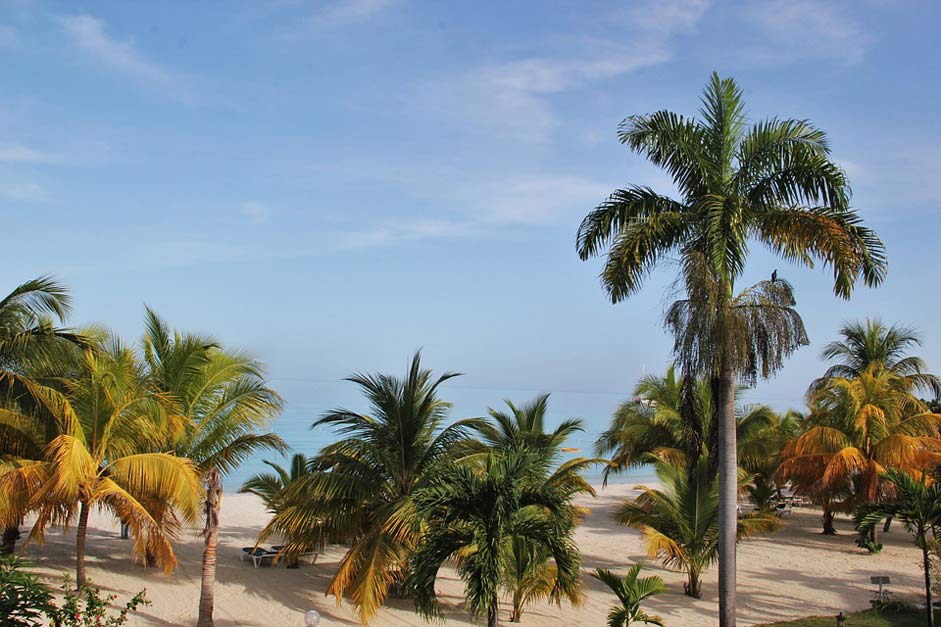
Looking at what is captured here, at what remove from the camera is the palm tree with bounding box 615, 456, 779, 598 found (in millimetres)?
14562

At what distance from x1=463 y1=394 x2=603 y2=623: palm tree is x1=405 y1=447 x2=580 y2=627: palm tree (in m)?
0.36

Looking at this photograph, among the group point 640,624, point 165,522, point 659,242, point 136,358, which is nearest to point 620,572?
point 640,624

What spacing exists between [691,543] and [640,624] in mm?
2603

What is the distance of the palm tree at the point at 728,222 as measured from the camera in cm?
1123

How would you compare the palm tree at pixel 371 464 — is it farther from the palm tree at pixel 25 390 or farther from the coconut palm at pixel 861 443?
the coconut palm at pixel 861 443

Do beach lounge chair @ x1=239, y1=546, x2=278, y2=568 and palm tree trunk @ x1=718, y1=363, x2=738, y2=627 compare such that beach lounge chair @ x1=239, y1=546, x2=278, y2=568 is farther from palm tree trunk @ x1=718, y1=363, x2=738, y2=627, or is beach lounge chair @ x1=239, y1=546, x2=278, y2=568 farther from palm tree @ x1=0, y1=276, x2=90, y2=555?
palm tree trunk @ x1=718, y1=363, x2=738, y2=627

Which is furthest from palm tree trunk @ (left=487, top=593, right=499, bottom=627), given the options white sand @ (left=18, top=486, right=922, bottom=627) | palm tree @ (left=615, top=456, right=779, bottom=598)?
palm tree @ (left=615, top=456, right=779, bottom=598)

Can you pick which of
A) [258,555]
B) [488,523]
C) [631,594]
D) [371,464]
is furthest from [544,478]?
[258,555]

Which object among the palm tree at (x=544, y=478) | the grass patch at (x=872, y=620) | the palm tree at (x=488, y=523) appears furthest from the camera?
the grass patch at (x=872, y=620)

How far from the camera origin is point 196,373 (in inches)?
510

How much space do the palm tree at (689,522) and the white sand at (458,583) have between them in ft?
2.41

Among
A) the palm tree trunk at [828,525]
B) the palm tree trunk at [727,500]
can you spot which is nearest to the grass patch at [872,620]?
the palm tree trunk at [727,500]

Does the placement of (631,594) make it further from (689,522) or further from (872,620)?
(689,522)

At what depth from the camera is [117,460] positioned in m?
11.4
